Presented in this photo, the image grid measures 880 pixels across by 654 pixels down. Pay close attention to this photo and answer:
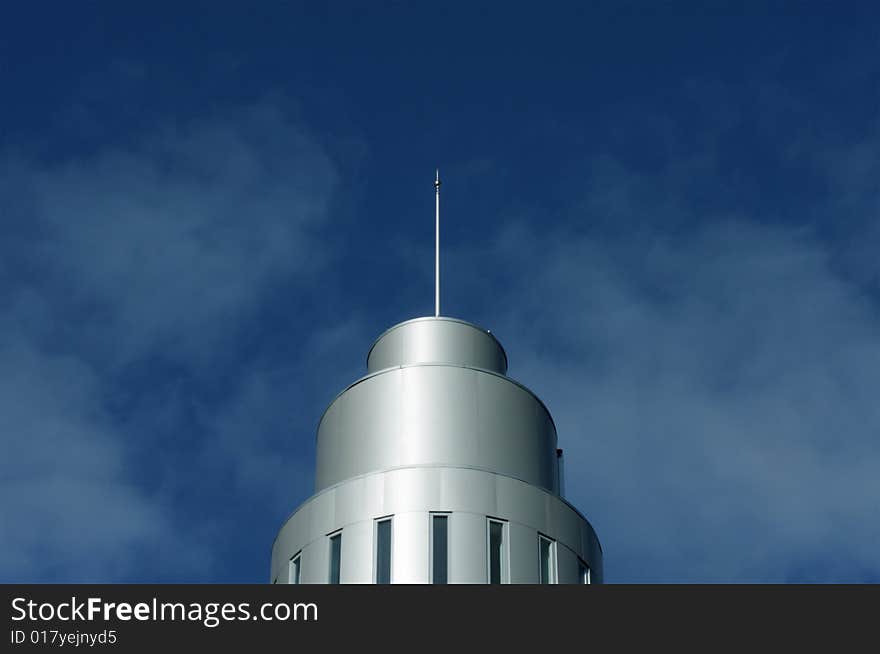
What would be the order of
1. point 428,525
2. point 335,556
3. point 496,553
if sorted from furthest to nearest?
point 335,556
point 496,553
point 428,525

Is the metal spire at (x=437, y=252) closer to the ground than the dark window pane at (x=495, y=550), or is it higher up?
higher up

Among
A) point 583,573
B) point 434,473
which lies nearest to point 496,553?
point 434,473

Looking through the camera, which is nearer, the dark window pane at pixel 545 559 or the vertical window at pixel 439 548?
the vertical window at pixel 439 548

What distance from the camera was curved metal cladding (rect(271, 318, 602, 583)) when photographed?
4528 cm

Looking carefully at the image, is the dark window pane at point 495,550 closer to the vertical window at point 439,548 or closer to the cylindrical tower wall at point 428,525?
the cylindrical tower wall at point 428,525

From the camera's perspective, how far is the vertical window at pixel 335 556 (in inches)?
1795

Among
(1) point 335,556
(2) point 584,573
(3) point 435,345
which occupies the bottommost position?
(1) point 335,556

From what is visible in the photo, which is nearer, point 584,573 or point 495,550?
point 495,550

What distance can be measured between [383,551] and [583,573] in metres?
6.69

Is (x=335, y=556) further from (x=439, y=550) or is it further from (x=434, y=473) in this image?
(x=434, y=473)

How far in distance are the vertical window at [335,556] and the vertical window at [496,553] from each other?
4424 millimetres

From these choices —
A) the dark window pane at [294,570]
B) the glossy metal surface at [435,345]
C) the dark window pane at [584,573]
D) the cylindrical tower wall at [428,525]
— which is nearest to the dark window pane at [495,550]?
the cylindrical tower wall at [428,525]

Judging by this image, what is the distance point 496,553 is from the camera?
4538cm
